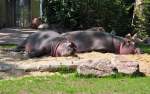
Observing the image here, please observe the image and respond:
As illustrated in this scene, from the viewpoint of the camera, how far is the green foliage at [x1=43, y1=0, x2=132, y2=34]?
20.8 m

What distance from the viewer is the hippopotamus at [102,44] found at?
465 inches

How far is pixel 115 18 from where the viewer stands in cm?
2095

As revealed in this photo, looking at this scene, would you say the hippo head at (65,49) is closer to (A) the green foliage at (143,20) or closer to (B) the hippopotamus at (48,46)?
(B) the hippopotamus at (48,46)

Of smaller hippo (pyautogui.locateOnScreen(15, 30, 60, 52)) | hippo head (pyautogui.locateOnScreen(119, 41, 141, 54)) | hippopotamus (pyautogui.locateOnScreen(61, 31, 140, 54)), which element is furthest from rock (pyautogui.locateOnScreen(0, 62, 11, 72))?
hippo head (pyautogui.locateOnScreen(119, 41, 141, 54))

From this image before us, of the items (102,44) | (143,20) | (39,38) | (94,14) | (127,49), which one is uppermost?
(39,38)

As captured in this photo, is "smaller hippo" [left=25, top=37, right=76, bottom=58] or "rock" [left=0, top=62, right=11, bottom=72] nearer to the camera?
"rock" [left=0, top=62, right=11, bottom=72]

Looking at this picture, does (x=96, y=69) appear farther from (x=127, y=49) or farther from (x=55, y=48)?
(x=127, y=49)

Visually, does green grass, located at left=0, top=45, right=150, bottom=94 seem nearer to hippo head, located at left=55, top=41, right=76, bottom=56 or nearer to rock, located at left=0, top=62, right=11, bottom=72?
rock, located at left=0, top=62, right=11, bottom=72

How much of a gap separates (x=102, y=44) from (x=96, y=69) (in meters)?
2.88

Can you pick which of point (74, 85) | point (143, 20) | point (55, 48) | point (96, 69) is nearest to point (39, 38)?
point (55, 48)

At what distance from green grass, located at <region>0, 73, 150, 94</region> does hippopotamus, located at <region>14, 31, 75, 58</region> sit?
193 cm

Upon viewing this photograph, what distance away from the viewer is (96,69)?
9.02 m

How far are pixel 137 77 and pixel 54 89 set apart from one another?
192cm

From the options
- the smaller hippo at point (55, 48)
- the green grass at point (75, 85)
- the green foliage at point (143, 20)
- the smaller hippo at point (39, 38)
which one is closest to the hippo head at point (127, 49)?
the smaller hippo at point (55, 48)
